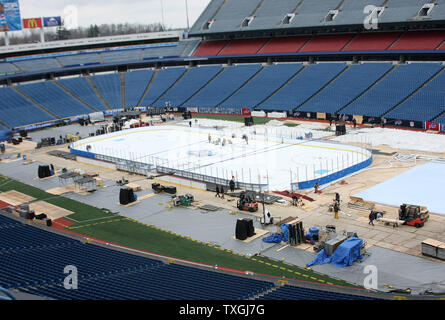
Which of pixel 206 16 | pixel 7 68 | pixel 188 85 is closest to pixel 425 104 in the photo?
pixel 188 85

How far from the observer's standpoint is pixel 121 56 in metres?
84.4

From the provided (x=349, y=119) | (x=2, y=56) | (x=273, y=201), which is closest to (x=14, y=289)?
(x=273, y=201)

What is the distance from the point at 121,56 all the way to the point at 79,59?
716 centimetres

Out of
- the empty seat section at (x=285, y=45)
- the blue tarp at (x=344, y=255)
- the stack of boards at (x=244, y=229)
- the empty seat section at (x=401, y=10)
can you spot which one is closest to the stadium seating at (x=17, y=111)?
the empty seat section at (x=285, y=45)

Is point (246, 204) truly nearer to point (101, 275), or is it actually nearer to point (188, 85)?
point (101, 275)

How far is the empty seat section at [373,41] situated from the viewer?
61844 millimetres

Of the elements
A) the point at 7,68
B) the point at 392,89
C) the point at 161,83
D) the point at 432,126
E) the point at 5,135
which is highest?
the point at 7,68

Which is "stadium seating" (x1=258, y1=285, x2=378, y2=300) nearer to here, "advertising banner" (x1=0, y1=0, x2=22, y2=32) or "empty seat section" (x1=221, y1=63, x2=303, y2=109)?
"empty seat section" (x1=221, y1=63, x2=303, y2=109)

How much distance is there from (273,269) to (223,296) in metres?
6.81

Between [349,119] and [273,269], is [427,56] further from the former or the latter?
[273,269]

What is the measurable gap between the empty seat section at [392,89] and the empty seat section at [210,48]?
30380 millimetres

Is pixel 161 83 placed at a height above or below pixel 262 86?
above

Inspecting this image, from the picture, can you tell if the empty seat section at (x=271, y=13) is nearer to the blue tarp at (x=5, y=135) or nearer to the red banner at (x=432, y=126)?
the red banner at (x=432, y=126)

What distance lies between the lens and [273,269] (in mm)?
21828
